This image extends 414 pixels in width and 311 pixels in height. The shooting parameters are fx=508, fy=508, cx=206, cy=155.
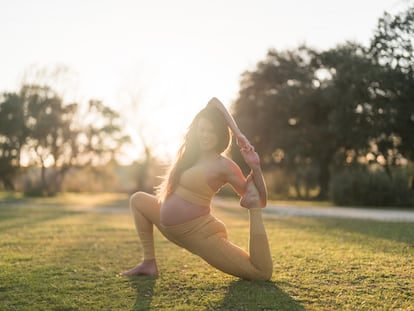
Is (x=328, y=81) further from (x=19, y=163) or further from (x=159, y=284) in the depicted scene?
(x=19, y=163)

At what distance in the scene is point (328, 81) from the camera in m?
31.6

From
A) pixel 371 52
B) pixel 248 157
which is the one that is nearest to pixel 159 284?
pixel 248 157

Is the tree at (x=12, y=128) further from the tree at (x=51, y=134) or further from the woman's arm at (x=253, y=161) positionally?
the woman's arm at (x=253, y=161)

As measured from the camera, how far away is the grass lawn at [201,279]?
4.52 m

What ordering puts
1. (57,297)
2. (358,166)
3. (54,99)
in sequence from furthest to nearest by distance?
1. (54,99)
2. (358,166)
3. (57,297)

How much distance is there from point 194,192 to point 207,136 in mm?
607

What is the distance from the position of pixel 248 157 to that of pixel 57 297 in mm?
2269

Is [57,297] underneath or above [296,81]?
underneath

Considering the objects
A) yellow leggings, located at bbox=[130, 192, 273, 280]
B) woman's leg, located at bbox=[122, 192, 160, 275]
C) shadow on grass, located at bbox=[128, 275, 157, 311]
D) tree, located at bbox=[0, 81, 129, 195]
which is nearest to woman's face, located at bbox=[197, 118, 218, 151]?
yellow leggings, located at bbox=[130, 192, 273, 280]

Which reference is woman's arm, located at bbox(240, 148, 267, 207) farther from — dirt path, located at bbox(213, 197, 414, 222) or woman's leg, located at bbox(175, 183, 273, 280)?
dirt path, located at bbox(213, 197, 414, 222)

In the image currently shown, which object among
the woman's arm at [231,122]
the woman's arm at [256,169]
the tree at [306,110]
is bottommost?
the woman's arm at [256,169]

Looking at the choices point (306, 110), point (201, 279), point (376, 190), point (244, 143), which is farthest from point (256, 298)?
point (306, 110)

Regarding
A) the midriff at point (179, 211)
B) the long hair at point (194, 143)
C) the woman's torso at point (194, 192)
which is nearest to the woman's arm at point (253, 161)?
the long hair at point (194, 143)

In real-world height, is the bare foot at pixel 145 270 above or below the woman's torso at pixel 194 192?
below
